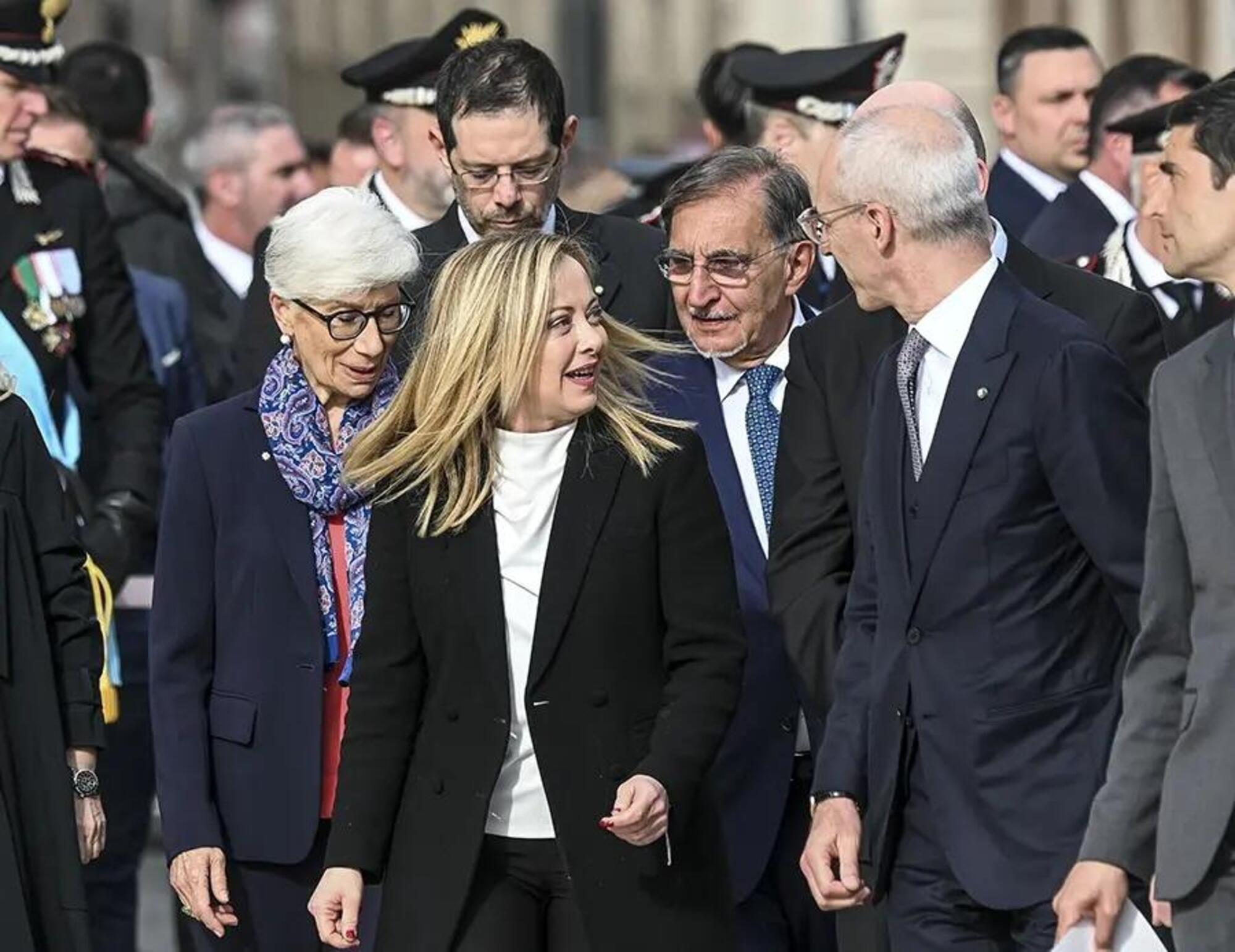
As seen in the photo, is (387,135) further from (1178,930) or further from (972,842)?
(1178,930)

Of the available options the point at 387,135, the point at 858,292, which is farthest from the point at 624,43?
the point at 858,292

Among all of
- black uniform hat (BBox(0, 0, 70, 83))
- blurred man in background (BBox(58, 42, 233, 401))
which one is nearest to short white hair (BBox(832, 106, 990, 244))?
black uniform hat (BBox(0, 0, 70, 83))

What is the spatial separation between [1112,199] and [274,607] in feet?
14.4

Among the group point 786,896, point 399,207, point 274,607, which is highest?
point 274,607

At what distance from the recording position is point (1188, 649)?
5633 mm

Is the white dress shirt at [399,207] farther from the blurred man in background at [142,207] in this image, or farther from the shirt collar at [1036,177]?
the shirt collar at [1036,177]

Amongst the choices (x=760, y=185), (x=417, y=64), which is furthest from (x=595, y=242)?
(x=417, y=64)

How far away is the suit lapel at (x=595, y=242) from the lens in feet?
26.2

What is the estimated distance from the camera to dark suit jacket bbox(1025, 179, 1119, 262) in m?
10.6

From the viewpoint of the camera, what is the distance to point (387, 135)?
1047cm

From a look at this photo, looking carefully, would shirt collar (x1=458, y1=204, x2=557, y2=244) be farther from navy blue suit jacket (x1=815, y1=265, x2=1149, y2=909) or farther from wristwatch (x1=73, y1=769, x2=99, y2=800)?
navy blue suit jacket (x1=815, y1=265, x2=1149, y2=909)

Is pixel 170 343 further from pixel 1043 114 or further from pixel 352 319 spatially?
pixel 352 319

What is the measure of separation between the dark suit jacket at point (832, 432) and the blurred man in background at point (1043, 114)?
4.69 meters

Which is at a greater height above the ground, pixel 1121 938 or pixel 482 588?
pixel 482 588
